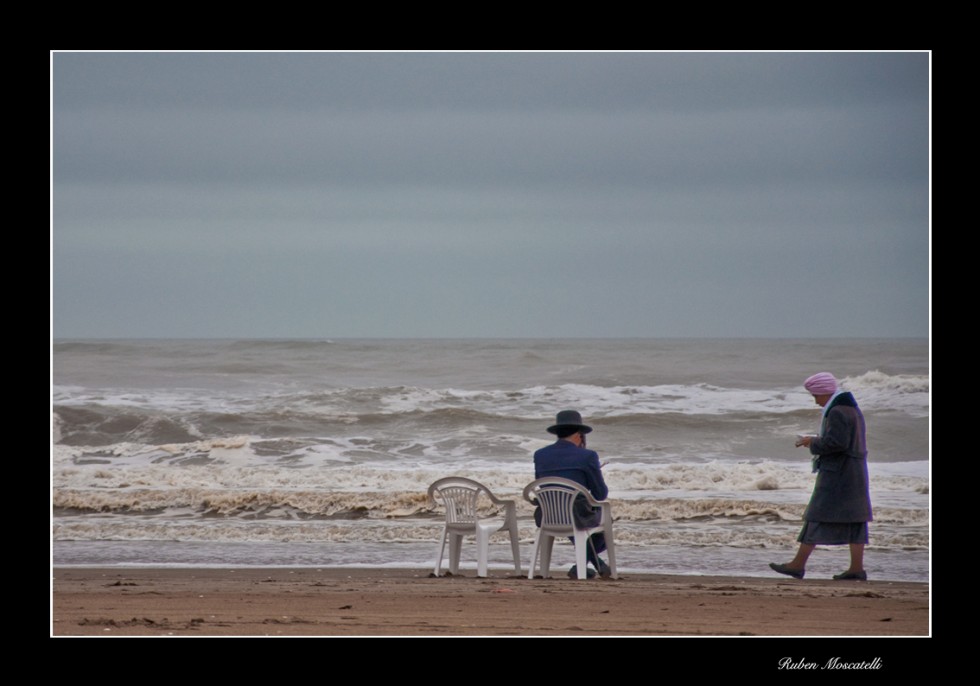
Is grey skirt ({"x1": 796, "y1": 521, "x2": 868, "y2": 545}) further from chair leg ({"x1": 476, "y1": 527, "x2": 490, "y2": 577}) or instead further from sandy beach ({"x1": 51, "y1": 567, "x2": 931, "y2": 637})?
chair leg ({"x1": 476, "y1": 527, "x2": 490, "y2": 577})

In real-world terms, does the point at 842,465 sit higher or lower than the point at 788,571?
higher

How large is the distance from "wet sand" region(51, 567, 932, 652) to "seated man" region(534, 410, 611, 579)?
1.10 ft

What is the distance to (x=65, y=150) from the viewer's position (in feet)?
43.8

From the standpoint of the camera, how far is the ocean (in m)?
8.15

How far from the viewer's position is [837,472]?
6012 mm

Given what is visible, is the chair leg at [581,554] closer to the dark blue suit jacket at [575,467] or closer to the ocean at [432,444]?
the dark blue suit jacket at [575,467]

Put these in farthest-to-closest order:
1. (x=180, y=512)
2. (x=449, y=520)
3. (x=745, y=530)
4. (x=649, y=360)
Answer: (x=649, y=360) → (x=180, y=512) → (x=745, y=530) → (x=449, y=520)

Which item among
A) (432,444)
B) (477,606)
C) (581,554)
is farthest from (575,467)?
(432,444)

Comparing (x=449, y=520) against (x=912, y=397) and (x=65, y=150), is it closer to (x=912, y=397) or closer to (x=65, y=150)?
(x=65, y=150)

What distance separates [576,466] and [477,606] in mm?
1186

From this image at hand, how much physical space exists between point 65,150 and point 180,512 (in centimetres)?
568

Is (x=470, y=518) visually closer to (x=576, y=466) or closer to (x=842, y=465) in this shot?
(x=576, y=466)

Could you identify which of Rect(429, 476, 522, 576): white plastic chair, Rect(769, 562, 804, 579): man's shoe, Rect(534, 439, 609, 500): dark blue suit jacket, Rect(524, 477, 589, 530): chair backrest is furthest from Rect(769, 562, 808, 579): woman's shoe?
Rect(429, 476, 522, 576): white plastic chair

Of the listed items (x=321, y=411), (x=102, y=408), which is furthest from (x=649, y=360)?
(x=102, y=408)
